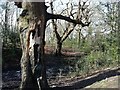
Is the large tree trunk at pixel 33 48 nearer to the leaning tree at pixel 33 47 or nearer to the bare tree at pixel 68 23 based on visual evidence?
the leaning tree at pixel 33 47

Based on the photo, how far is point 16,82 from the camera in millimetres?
11453

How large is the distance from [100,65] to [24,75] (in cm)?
604

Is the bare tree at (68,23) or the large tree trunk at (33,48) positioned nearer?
the large tree trunk at (33,48)

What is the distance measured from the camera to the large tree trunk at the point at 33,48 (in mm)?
8289

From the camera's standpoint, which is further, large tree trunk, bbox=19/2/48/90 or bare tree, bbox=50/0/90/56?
bare tree, bbox=50/0/90/56

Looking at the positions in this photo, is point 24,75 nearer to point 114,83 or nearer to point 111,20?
point 114,83

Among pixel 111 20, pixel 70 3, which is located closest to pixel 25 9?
pixel 111 20

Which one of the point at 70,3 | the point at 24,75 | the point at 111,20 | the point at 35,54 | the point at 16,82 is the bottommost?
the point at 16,82

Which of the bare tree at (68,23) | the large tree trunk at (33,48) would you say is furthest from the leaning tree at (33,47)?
the bare tree at (68,23)

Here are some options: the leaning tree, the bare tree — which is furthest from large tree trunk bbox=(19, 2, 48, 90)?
the bare tree

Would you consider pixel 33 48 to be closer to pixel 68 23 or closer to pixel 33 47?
pixel 33 47

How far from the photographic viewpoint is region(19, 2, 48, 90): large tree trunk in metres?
Result: 8.29

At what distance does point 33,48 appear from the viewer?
8367mm

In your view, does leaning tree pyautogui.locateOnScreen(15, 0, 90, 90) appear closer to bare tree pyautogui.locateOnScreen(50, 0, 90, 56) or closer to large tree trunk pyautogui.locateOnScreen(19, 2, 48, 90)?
large tree trunk pyautogui.locateOnScreen(19, 2, 48, 90)
